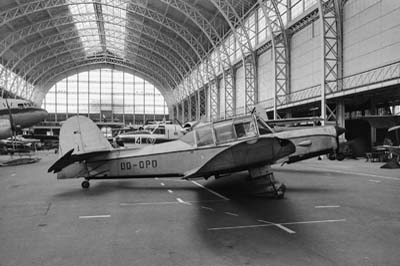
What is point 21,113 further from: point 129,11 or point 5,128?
point 129,11

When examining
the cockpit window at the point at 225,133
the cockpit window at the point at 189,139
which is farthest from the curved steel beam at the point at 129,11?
the cockpit window at the point at 225,133

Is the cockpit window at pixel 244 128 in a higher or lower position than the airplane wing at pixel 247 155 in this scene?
higher

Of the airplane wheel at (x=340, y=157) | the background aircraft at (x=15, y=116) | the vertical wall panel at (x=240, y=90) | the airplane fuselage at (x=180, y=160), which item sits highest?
the vertical wall panel at (x=240, y=90)

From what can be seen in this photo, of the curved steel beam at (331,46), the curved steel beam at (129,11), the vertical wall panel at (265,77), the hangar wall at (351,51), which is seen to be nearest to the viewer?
the hangar wall at (351,51)

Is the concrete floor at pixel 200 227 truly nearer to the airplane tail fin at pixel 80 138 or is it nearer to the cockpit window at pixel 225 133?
the airplane tail fin at pixel 80 138

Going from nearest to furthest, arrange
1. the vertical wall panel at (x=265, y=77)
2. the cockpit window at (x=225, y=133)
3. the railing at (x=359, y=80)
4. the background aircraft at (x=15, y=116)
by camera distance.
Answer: the cockpit window at (x=225, y=133) < the railing at (x=359, y=80) < the background aircraft at (x=15, y=116) < the vertical wall panel at (x=265, y=77)

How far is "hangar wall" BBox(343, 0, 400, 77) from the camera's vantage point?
18.1 metres

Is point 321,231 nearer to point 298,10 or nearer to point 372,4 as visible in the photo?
point 372,4

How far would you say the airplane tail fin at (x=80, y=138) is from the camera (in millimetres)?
9531

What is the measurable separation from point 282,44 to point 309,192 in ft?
73.8

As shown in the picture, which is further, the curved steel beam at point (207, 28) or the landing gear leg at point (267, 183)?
the curved steel beam at point (207, 28)

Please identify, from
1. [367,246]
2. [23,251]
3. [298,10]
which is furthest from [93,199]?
[298,10]

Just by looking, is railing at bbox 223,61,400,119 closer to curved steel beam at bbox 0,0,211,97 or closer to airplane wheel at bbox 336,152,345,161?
airplane wheel at bbox 336,152,345,161

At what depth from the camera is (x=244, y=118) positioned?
8.55m
